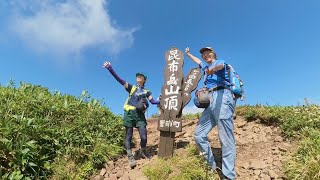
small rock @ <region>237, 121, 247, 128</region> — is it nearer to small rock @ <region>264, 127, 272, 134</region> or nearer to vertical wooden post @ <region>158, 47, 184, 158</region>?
small rock @ <region>264, 127, 272, 134</region>

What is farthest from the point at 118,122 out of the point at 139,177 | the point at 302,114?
the point at 302,114

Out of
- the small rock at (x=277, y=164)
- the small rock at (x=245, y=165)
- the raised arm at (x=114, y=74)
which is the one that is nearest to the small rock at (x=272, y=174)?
the small rock at (x=277, y=164)

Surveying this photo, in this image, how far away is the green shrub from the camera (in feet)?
23.1

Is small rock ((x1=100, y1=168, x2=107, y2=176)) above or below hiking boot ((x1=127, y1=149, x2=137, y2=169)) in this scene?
below

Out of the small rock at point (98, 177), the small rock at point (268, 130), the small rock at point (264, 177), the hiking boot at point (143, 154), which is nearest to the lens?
the small rock at point (264, 177)

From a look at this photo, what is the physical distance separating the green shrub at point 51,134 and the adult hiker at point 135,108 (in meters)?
0.67

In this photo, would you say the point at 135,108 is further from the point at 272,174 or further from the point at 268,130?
the point at 268,130

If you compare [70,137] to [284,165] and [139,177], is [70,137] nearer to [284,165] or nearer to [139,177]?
[139,177]

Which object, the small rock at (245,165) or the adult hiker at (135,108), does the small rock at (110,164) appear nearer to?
the adult hiker at (135,108)

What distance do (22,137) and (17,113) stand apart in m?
1.20

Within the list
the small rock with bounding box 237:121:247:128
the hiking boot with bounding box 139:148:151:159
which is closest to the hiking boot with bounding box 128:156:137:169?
the hiking boot with bounding box 139:148:151:159

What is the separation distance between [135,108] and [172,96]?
3.08ft

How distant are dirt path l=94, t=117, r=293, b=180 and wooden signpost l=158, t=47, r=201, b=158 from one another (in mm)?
643

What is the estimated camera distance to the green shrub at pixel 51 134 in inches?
278
